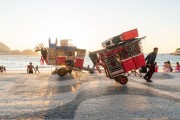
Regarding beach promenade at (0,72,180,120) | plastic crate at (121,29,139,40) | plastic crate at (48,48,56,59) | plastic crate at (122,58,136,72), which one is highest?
plastic crate at (121,29,139,40)

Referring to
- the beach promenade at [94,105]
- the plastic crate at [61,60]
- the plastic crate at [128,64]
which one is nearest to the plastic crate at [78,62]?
the plastic crate at [61,60]

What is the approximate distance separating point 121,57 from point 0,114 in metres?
7.92

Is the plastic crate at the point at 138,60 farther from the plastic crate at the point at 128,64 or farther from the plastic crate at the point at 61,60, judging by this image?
the plastic crate at the point at 61,60

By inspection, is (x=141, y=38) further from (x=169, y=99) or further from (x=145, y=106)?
(x=145, y=106)


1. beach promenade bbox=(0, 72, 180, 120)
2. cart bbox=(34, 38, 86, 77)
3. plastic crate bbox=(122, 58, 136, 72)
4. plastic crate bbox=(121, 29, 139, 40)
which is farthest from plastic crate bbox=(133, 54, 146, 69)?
cart bbox=(34, 38, 86, 77)

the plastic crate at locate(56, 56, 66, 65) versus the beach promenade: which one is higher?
the plastic crate at locate(56, 56, 66, 65)

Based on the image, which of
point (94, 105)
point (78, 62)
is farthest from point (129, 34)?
point (78, 62)

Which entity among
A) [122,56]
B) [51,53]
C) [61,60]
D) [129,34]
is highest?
[129,34]

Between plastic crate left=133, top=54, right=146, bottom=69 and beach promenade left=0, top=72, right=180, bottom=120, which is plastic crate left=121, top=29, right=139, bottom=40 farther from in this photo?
beach promenade left=0, top=72, right=180, bottom=120

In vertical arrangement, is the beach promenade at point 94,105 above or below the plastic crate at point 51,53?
below

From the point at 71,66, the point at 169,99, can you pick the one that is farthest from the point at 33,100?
the point at 71,66

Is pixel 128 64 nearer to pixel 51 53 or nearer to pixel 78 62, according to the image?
pixel 78 62

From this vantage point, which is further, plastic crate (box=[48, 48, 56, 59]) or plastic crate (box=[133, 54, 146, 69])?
plastic crate (box=[48, 48, 56, 59])

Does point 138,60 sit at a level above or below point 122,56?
below
